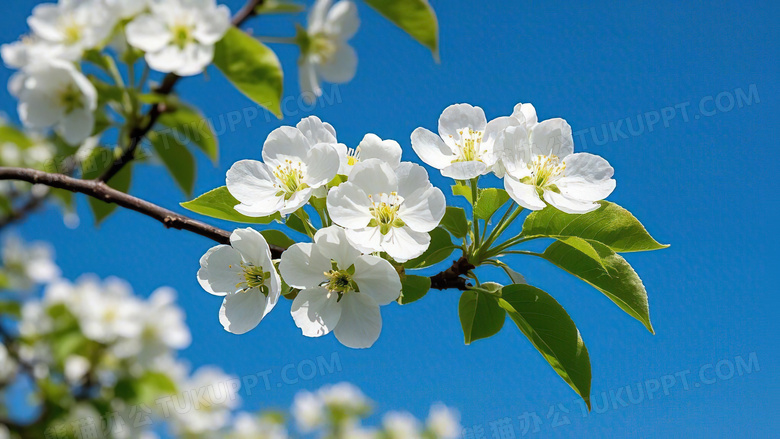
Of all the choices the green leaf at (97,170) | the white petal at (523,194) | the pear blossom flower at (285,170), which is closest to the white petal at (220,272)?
the pear blossom flower at (285,170)

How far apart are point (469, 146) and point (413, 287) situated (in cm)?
34

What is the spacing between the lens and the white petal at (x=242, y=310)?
1108mm

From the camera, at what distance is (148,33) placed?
1.40 meters

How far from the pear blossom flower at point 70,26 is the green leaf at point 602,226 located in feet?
3.60

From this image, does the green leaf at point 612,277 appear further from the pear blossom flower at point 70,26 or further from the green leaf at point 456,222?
the pear blossom flower at point 70,26

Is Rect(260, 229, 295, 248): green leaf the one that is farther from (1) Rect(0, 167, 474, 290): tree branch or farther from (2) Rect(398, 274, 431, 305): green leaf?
(2) Rect(398, 274, 431, 305): green leaf

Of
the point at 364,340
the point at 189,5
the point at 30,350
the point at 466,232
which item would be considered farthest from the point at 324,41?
the point at 30,350

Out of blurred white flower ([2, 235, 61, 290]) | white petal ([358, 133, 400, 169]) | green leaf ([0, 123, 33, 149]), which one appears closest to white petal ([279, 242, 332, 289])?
white petal ([358, 133, 400, 169])

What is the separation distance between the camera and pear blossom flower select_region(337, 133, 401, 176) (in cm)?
111

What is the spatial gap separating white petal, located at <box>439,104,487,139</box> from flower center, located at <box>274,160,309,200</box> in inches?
12.6

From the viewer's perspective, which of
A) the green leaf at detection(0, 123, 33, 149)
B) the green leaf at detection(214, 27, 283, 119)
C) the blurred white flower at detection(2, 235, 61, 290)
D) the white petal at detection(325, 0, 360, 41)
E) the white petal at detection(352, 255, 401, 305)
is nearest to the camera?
the white petal at detection(352, 255, 401, 305)

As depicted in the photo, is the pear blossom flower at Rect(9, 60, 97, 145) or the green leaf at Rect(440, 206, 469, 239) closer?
the green leaf at Rect(440, 206, 469, 239)

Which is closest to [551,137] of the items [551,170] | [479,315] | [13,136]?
[551,170]

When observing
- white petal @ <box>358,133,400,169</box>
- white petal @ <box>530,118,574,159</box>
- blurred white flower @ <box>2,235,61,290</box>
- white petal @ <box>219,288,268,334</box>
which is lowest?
blurred white flower @ <box>2,235,61,290</box>
